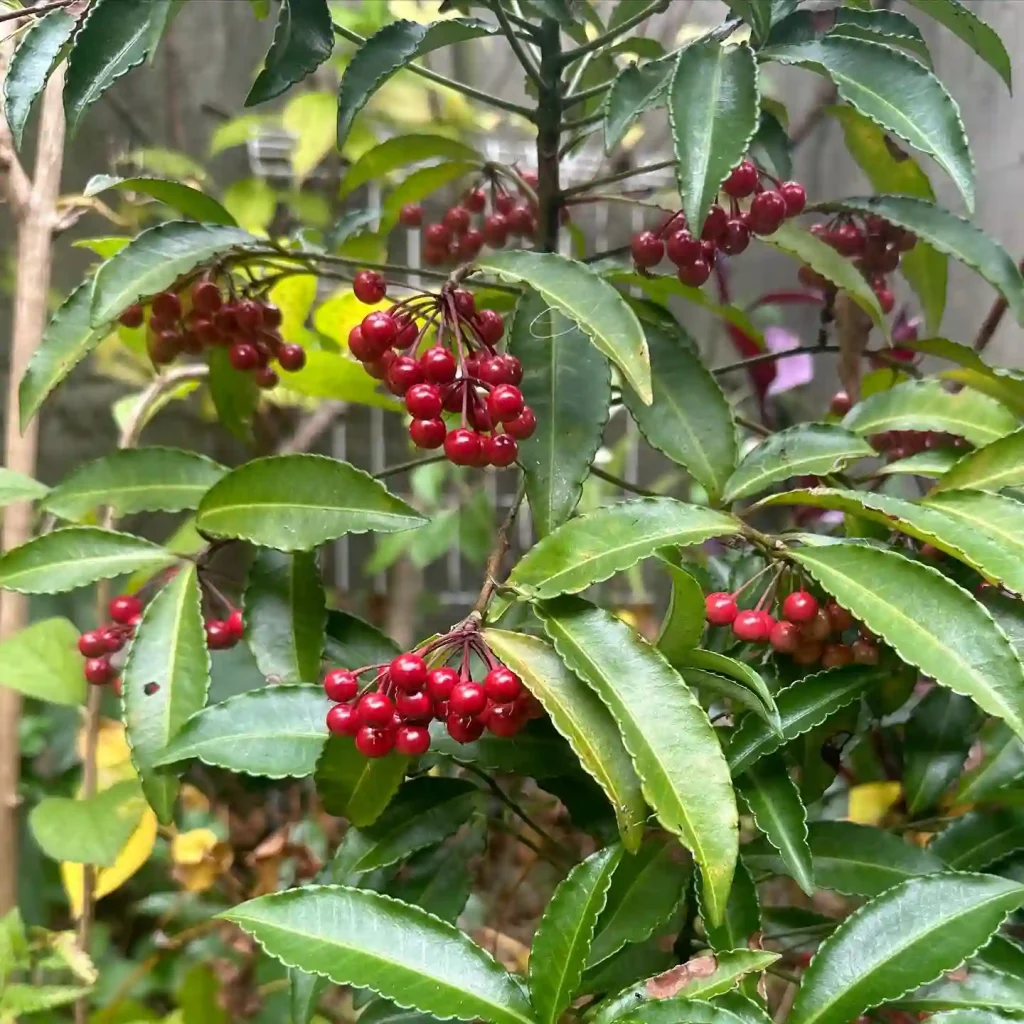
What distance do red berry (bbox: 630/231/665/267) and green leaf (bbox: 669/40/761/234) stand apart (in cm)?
13

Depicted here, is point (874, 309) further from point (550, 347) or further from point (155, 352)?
point (155, 352)

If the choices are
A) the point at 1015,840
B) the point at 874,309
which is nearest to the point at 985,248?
the point at 874,309

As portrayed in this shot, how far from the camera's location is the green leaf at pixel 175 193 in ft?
1.87

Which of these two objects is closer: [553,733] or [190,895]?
[553,733]

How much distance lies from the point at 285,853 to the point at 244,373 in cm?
59

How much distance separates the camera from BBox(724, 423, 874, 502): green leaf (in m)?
0.52

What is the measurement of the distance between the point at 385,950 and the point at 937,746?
387mm

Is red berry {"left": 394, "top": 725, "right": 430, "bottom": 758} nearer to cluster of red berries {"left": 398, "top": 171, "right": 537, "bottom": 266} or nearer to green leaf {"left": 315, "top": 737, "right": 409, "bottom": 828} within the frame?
green leaf {"left": 315, "top": 737, "right": 409, "bottom": 828}

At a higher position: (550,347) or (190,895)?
(550,347)

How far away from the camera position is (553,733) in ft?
1.69

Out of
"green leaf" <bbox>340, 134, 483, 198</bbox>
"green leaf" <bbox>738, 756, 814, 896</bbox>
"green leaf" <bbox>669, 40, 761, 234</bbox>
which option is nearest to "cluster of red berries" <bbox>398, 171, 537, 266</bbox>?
"green leaf" <bbox>340, 134, 483, 198</bbox>

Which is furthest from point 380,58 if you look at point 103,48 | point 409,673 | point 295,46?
point 409,673

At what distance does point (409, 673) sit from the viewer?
0.41 m

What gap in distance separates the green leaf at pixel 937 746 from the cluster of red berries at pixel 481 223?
502mm
